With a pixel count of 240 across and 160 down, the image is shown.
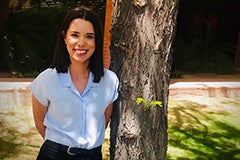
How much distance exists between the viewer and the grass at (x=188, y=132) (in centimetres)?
408

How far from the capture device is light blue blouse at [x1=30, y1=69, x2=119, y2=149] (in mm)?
1947

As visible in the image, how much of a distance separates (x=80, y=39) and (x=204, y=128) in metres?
3.26

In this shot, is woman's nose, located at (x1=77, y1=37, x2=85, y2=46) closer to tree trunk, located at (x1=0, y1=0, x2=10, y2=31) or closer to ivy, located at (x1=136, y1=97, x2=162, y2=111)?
ivy, located at (x1=136, y1=97, x2=162, y2=111)

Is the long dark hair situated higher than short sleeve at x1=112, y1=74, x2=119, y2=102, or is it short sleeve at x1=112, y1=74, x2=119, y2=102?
the long dark hair

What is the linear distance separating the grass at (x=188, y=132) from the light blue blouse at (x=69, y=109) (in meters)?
1.94

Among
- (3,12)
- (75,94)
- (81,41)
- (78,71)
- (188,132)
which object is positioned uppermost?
(3,12)

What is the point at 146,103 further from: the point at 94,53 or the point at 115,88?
the point at 94,53

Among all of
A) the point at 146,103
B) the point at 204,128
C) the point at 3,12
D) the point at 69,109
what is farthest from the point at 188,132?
the point at 3,12

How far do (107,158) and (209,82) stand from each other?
125 inches

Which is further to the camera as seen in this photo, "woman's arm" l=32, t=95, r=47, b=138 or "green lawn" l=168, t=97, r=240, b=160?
"green lawn" l=168, t=97, r=240, b=160

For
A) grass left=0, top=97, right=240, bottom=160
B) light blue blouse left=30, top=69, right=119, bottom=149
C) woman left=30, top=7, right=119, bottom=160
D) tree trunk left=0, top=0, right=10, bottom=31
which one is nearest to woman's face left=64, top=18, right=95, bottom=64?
woman left=30, top=7, right=119, bottom=160

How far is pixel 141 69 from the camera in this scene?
2193 millimetres

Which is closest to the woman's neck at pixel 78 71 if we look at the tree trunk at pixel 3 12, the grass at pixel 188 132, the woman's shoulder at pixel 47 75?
the woman's shoulder at pixel 47 75

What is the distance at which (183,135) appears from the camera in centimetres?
461
